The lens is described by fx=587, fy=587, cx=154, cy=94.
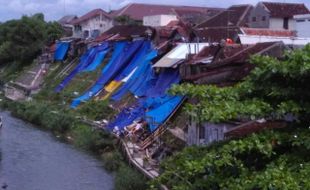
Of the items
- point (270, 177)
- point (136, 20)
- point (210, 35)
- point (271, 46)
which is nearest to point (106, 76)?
point (210, 35)

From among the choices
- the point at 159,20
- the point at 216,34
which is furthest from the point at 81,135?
the point at 159,20

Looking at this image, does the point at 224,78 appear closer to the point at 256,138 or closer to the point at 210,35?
the point at 256,138

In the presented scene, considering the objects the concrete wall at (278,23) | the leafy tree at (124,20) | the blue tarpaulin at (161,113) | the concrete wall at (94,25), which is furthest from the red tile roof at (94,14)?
the blue tarpaulin at (161,113)

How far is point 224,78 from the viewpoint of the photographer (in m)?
16.7

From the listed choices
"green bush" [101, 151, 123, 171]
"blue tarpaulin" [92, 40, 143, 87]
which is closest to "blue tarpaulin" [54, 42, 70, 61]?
"blue tarpaulin" [92, 40, 143, 87]

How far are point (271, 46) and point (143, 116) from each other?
7.34 m

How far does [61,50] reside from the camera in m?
45.8

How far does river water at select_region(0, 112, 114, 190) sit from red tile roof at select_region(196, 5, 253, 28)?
15.1 m

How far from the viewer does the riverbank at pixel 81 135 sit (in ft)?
57.6

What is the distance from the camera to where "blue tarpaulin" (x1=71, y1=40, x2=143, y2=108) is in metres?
32.8

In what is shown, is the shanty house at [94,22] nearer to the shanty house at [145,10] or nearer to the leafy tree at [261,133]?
the shanty house at [145,10]

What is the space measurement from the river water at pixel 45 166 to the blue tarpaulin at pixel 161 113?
8.25 ft

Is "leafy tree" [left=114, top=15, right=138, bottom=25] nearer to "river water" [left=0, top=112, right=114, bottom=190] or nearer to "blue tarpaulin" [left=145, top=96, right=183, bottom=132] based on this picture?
"river water" [left=0, top=112, right=114, bottom=190]

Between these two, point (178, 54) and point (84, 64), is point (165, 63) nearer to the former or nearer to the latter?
point (178, 54)
